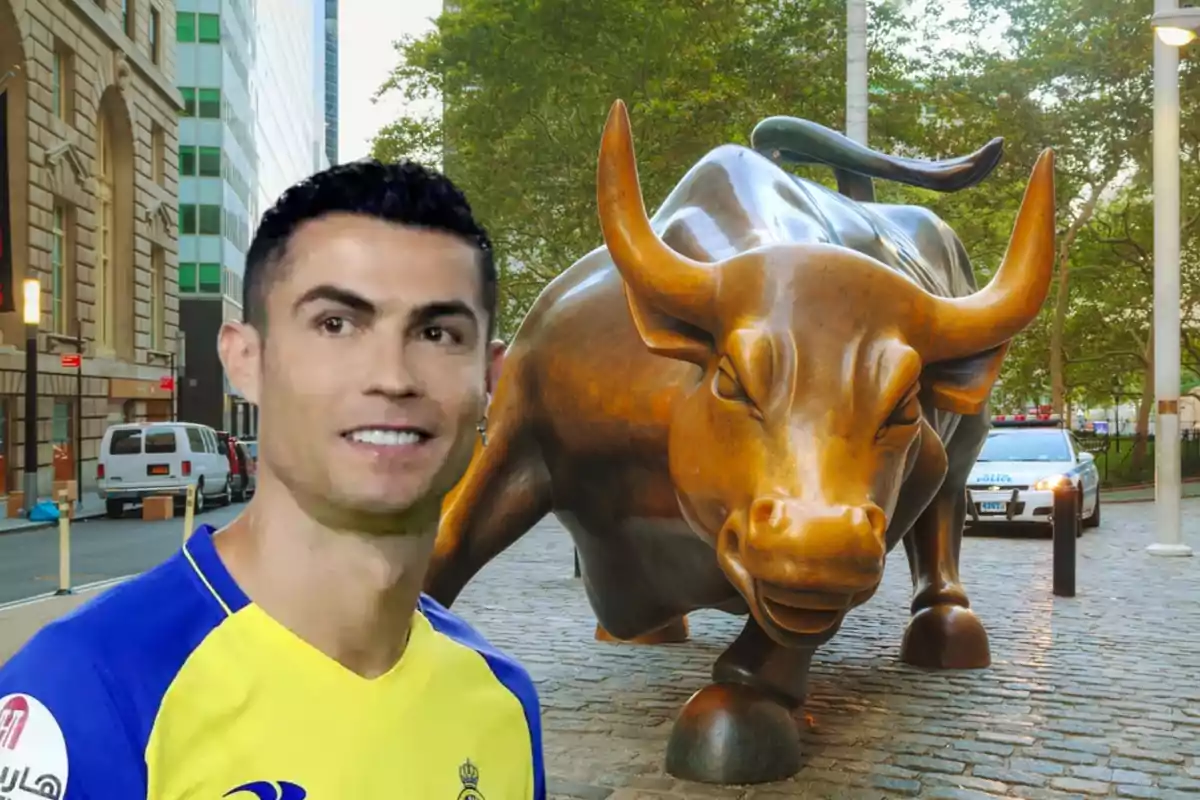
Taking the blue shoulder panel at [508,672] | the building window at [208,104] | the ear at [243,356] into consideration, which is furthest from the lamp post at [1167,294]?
the building window at [208,104]

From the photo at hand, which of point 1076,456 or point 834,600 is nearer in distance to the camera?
point 834,600

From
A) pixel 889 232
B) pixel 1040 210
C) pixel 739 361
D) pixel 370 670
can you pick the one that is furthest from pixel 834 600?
pixel 889 232

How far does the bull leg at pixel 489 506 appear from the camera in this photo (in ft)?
15.3

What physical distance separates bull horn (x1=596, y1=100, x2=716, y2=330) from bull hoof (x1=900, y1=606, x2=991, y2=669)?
3.56 metres

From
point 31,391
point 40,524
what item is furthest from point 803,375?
point 31,391

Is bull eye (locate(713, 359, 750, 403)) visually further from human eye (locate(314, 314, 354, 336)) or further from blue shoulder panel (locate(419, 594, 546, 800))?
human eye (locate(314, 314, 354, 336))

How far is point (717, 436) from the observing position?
12.2 ft

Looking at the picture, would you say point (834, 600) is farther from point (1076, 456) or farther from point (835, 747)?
point (1076, 456)

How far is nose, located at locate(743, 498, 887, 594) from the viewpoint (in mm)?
3244

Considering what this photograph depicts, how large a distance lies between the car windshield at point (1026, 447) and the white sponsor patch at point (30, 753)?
53.1 ft

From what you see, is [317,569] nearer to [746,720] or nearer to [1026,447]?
[746,720]

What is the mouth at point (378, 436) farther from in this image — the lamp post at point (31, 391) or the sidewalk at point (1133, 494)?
the sidewalk at point (1133, 494)

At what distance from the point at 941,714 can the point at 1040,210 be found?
9.57 ft

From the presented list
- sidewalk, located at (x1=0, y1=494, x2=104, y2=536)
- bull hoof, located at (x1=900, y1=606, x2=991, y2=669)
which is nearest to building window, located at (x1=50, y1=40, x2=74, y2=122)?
sidewalk, located at (x1=0, y1=494, x2=104, y2=536)
